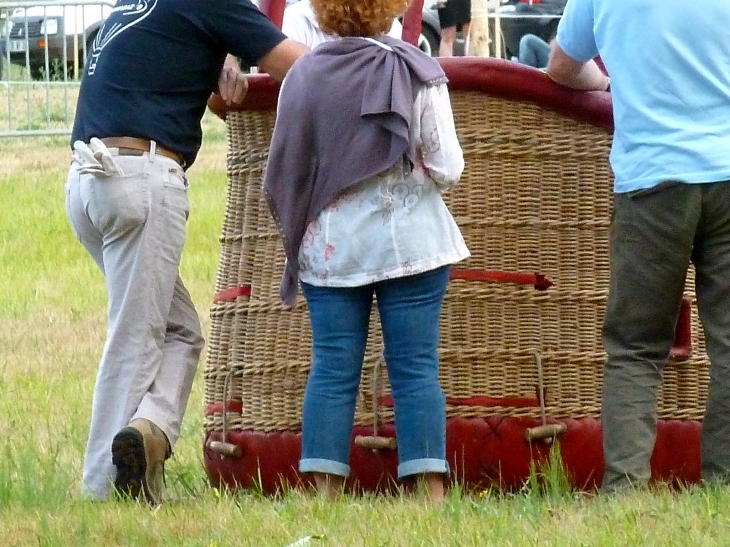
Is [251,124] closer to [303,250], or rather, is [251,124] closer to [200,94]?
[200,94]

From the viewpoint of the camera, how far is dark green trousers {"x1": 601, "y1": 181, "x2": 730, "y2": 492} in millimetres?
3812

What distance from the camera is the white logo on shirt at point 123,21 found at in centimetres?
418

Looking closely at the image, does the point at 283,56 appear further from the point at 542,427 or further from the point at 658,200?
the point at 542,427

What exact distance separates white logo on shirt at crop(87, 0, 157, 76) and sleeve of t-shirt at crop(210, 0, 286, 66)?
20cm

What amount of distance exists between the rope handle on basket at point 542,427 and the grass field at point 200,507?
0.44 ft

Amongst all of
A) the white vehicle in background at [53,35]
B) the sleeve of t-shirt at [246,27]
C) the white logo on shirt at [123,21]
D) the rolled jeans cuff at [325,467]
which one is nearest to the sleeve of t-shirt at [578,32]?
the sleeve of t-shirt at [246,27]

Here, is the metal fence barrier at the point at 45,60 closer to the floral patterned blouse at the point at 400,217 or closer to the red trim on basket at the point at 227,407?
the red trim on basket at the point at 227,407

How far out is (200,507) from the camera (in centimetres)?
396

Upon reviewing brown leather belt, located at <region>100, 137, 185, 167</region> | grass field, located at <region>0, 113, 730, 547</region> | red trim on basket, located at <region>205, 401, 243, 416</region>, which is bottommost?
grass field, located at <region>0, 113, 730, 547</region>

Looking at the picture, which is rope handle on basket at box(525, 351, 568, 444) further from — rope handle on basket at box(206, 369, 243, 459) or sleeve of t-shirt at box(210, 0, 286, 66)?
sleeve of t-shirt at box(210, 0, 286, 66)

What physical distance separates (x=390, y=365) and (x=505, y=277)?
46 cm

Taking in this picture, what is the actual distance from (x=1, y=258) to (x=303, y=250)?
5.63m

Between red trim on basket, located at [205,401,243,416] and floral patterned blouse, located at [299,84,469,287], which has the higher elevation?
floral patterned blouse, located at [299,84,469,287]

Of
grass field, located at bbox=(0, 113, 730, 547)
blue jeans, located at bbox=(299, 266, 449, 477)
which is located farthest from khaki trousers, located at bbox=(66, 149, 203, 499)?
blue jeans, located at bbox=(299, 266, 449, 477)
